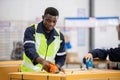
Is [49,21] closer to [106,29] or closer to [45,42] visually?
[45,42]

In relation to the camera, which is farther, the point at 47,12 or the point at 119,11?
the point at 119,11

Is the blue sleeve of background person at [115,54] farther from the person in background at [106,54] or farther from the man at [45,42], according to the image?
the man at [45,42]

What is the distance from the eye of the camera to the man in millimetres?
2781

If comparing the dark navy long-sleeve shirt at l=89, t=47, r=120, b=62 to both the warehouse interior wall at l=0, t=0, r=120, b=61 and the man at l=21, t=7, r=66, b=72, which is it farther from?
the warehouse interior wall at l=0, t=0, r=120, b=61

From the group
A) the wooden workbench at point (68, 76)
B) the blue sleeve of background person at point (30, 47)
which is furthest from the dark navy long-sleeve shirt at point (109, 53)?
the blue sleeve of background person at point (30, 47)

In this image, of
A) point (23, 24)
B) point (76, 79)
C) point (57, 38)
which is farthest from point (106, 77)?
point (23, 24)

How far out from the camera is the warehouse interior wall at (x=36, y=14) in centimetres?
487

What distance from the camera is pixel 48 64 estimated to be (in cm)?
237

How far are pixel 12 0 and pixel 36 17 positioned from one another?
50cm

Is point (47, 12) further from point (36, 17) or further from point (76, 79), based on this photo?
point (36, 17)

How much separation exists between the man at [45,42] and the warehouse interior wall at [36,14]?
1.96 m

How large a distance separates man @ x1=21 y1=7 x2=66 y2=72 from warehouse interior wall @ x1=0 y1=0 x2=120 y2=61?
6.42 ft

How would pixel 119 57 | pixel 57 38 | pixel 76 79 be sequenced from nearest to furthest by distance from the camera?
pixel 76 79
pixel 119 57
pixel 57 38

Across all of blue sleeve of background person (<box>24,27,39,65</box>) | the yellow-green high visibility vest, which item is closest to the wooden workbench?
blue sleeve of background person (<box>24,27,39,65</box>)
